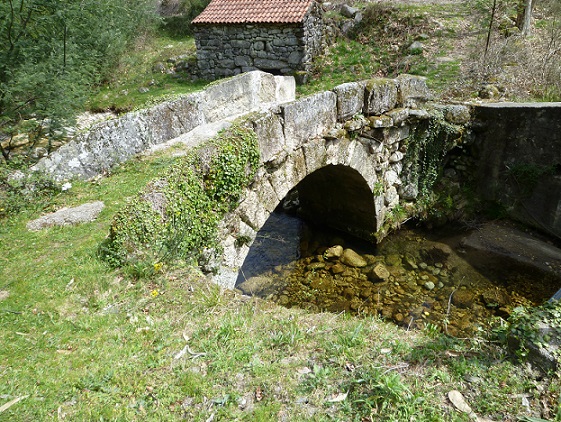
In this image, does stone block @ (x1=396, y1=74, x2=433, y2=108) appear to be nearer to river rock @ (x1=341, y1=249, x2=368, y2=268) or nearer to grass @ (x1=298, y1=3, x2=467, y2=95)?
river rock @ (x1=341, y1=249, x2=368, y2=268)

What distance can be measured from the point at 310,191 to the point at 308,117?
3237 millimetres

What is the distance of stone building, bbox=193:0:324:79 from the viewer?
508 inches

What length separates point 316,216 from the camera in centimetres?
896

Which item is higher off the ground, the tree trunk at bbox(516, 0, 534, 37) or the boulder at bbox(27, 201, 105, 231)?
the tree trunk at bbox(516, 0, 534, 37)

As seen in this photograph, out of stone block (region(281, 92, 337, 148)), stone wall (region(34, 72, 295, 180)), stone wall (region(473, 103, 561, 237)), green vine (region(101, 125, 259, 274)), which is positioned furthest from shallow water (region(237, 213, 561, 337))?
stone wall (region(34, 72, 295, 180))

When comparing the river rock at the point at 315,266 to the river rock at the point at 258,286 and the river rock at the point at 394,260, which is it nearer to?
the river rock at the point at 258,286

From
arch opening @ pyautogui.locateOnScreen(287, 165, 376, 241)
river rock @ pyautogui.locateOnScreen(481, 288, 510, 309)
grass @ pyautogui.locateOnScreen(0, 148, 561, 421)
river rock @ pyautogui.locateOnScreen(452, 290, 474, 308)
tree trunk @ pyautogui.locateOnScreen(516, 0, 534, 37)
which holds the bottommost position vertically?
river rock @ pyautogui.locateOnScreen(452, 290, 474, 308)

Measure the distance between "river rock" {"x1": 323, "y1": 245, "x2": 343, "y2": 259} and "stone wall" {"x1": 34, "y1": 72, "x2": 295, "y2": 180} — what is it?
302cm

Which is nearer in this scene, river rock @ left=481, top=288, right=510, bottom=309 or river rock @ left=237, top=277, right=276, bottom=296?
river rock @ left=481, top=288, right=510, bottom=309

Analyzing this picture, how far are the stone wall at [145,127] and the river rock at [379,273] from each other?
3.40 meters

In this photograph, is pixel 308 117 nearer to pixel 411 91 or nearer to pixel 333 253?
pixel 411 91

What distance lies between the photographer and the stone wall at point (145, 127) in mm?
4746

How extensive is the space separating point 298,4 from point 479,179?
8.33 meters

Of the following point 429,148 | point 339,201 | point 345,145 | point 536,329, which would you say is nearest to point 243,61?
point 339,201
